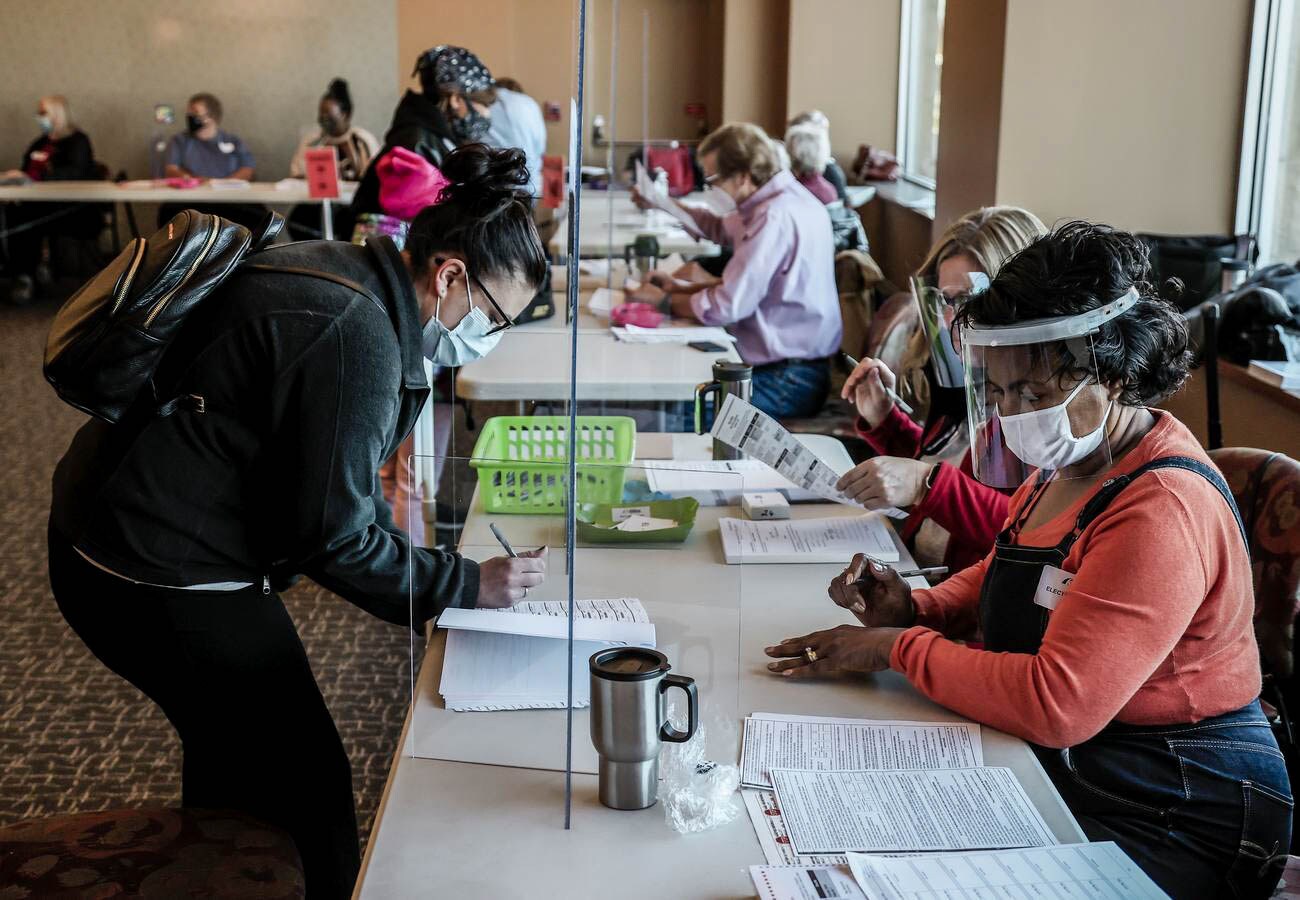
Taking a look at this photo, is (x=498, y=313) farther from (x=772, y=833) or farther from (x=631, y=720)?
(x=772, y=833)

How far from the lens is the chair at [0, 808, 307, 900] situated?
139cm

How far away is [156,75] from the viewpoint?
10.4 meters

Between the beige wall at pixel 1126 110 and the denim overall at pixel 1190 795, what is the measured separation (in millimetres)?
2767

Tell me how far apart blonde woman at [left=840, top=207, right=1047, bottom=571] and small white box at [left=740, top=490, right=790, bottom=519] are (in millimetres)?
142

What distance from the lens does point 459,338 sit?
174cm

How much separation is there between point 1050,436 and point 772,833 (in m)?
0.56

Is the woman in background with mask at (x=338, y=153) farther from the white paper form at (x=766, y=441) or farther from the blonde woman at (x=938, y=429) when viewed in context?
the white paper form at (x=766, y=441)

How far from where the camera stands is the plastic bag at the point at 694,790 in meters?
1.20

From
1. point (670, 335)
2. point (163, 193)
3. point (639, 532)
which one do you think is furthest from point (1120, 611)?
point (163, 193)

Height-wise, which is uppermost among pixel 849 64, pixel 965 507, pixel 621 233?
pixel 849 64

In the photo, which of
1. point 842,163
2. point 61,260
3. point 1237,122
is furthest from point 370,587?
point 61,260

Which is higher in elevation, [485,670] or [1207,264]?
[1207,264]

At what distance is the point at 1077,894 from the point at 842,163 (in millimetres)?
7710

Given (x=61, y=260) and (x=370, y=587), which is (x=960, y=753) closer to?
(x=370, y=587)
